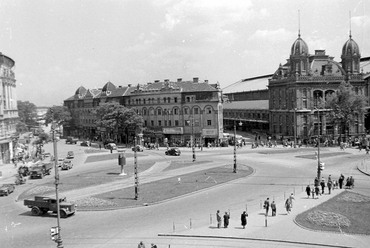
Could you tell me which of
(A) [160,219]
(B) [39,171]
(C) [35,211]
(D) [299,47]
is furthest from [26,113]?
(A) [160,219]

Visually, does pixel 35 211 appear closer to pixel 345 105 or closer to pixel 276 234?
pixel 276 234

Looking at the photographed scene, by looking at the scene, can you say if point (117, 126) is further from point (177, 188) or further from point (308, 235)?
point (308, 235)

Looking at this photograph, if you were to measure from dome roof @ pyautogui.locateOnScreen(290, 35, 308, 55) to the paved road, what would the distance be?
49.8 metres

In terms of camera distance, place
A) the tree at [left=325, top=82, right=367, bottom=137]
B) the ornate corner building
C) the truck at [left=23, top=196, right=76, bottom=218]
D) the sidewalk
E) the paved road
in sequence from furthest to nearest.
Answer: the ornate corner building → the tree at [left=325, top=82, right=367, bottom=137] → the truck at [left=23, top=196, right=76, bottom=218] → the paved road → the sidewalk

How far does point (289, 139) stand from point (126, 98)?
43.1 meters

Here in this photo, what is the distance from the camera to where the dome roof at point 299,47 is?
94875mm

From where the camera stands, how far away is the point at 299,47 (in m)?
95.2

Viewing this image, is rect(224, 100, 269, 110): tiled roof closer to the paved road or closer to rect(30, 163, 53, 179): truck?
rect(30, 163, 53, 179): truck

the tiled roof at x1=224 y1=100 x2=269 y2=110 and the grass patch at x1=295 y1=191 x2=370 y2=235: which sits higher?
the tiled roof at x1=224 y1=100 x2=269 y2=110

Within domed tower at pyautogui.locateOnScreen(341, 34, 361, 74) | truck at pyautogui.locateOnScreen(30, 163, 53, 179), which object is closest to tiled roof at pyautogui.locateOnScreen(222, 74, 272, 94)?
domed tower at pyautogui.locateOnScreen(341, 34, 361, 74)

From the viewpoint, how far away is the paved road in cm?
2758

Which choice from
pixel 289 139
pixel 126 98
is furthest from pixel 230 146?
pixel 126 98

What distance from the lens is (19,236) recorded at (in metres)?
29.6

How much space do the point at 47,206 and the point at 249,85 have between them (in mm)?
134276
